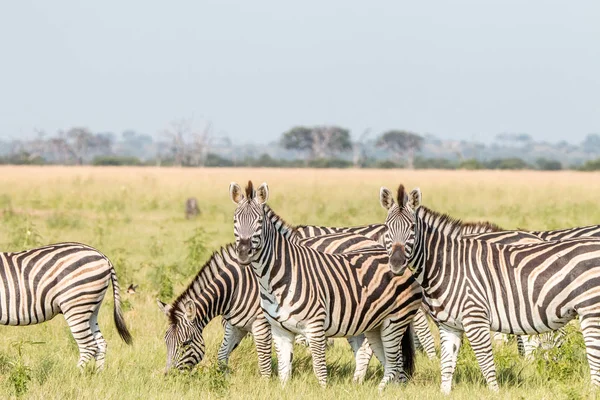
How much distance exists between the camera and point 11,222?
2222cm

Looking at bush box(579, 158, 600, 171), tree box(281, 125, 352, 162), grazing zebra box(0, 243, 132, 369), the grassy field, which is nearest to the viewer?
the grassy field

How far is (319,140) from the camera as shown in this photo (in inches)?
4879

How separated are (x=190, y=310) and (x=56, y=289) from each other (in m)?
1.33

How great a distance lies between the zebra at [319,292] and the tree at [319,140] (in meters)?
113

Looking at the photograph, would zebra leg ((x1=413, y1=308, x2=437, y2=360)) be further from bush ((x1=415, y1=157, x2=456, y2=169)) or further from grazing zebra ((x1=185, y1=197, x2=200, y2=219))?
bush ((x1=415, y1=157, x2=456, y2=169))

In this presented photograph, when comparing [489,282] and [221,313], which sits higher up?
[489,282]

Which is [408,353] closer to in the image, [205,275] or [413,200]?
[413,200]

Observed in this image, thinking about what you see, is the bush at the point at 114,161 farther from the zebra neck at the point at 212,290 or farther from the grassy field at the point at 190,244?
the zebra neck at the point at 212,290

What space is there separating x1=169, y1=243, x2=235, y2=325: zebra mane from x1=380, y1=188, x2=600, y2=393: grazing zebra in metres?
1.70

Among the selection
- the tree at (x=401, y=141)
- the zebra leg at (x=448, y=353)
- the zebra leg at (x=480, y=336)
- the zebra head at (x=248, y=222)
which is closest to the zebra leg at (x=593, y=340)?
the zebra leg at (x=480, y=336)

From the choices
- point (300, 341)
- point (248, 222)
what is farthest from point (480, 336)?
point (300, 341)

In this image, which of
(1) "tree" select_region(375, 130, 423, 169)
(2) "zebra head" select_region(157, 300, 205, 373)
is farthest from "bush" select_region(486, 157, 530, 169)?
(2) "zebra head" select_region(157, 300, 205, 373)

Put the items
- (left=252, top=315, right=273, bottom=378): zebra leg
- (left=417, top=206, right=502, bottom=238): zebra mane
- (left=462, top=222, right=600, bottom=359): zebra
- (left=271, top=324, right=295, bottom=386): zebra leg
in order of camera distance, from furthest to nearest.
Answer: (left=462, top=222, right=600, bottom=359): zebra, (left=252, top=315, right=273, bottom=378): zebra leg, (left=417, top=206, right=502, bottom=238): zebra mane, (left=271, top=324, right=295, bottom=386): zebra leg

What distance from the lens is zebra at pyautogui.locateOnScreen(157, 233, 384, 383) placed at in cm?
793
